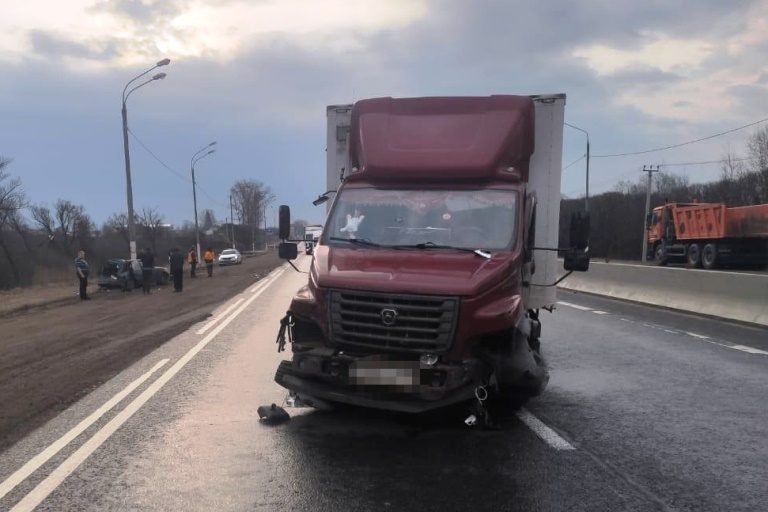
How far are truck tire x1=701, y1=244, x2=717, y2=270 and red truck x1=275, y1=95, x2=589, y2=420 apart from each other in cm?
2682

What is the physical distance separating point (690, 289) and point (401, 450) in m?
12.1

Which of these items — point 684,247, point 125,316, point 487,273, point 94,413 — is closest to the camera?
point 487,273

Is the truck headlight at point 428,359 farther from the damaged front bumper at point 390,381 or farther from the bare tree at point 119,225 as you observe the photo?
the bare tree at point 119,225

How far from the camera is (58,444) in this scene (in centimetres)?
554

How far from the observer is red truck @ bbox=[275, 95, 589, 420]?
527 centimetres

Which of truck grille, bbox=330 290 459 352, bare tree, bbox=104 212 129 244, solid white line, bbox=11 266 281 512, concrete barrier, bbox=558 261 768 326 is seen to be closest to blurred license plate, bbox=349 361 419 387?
truck grille, bbox=330 290 459 352

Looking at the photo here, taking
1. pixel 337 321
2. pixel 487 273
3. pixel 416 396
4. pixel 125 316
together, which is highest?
pixel 487 273

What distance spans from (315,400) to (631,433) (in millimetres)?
2788

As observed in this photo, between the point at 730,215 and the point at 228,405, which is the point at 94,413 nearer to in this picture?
the point at 228,405

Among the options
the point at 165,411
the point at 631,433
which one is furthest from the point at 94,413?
the point at 631,433

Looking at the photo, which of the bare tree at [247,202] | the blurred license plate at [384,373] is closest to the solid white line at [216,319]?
the blurred license plate at [384,373]

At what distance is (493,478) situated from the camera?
4719 millimetres

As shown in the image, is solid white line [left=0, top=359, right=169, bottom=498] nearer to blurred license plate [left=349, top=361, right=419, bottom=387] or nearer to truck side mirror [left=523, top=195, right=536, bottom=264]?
blurred license plate [left=349, top=361, right=419, bottom=387]

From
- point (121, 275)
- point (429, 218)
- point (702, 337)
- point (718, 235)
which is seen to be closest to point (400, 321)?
point (429, 218)
